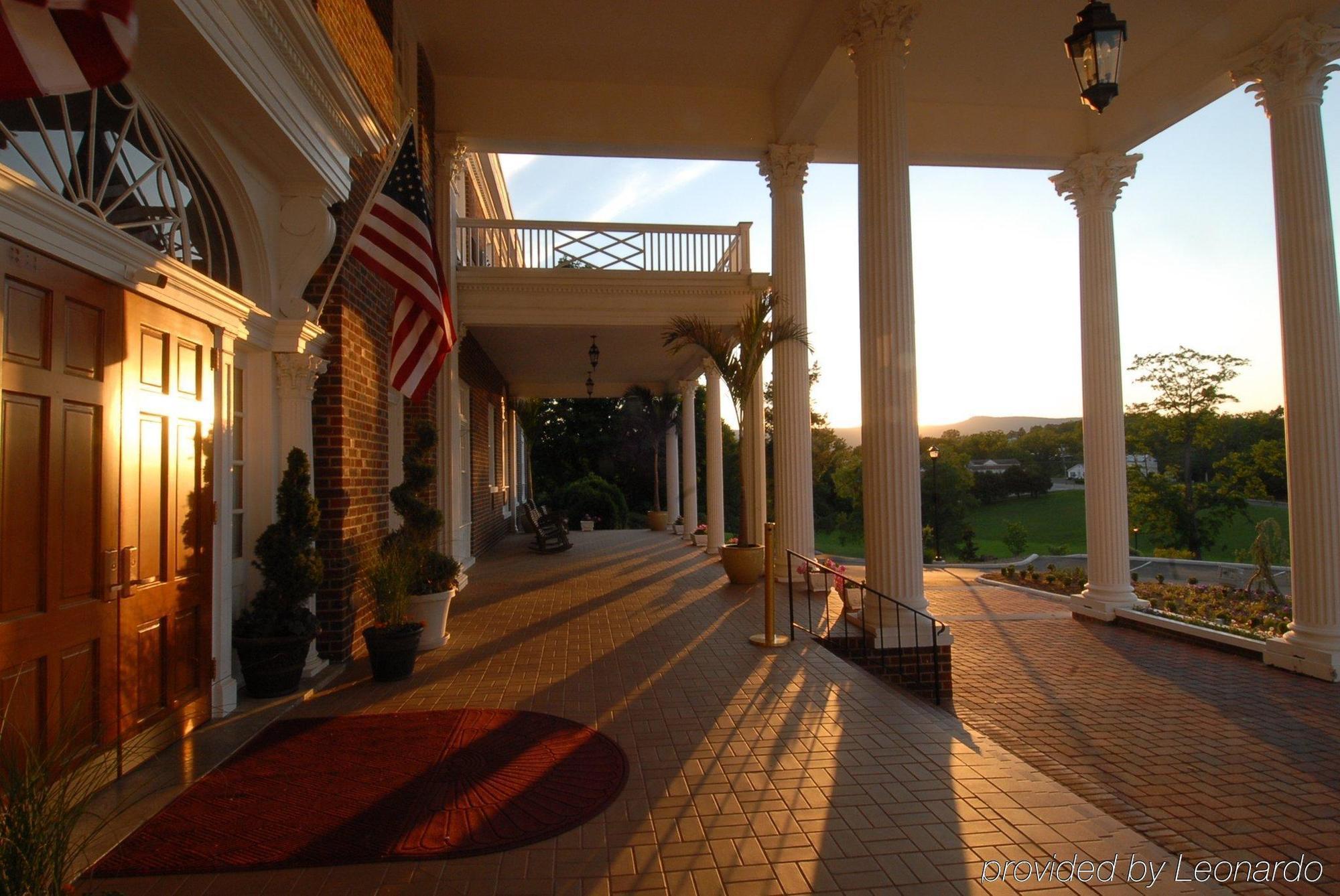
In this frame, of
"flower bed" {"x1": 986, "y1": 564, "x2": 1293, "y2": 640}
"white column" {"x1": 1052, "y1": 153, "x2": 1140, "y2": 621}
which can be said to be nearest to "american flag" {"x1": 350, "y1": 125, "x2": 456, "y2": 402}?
"white column" {"x1": 1052, "y1": 153, "x2": 1140, "y2": 621}

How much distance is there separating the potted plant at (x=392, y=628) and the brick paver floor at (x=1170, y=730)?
411cm

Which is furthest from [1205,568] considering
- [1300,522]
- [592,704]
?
[592,704]

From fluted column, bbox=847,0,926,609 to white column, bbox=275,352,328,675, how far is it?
178 inches

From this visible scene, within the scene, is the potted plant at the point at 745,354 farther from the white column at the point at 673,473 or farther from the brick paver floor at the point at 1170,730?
the white column at the point at 673,473

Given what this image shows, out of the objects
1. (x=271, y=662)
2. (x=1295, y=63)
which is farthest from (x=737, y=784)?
(x=1295, y=63)

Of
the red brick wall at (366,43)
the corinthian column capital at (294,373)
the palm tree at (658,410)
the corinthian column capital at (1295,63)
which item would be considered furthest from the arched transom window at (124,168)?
the palm tree at (658,410)

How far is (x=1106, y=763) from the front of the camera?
15.1 ft

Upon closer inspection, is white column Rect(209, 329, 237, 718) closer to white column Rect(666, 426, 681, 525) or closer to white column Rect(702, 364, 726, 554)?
white column Rect(702, 364, 726, 554)

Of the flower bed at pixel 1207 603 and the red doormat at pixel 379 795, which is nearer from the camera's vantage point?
the red doormat at pixel 379 795

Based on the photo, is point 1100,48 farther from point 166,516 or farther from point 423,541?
point 423,541

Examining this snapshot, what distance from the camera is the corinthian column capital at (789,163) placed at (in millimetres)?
10375

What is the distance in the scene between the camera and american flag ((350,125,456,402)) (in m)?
5.18

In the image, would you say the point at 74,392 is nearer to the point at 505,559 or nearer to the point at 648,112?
the point at 648,112

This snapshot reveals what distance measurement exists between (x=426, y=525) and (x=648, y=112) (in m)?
6.85
